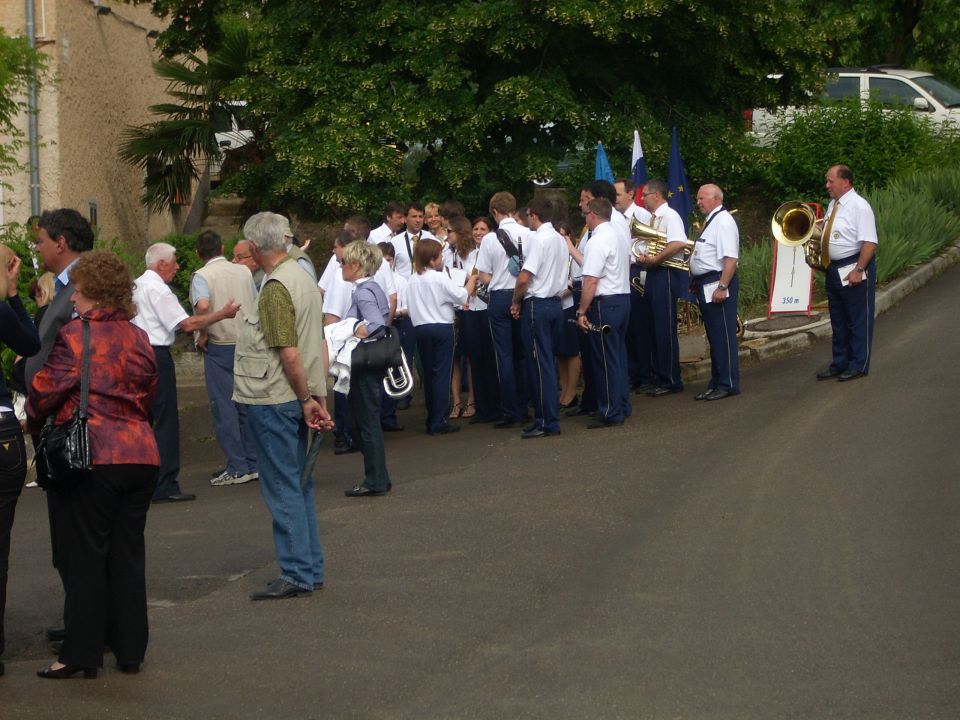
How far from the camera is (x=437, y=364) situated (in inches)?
510

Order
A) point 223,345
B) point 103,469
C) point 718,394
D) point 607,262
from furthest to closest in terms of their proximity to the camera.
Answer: point 718,394 < point 607,262 < point 223,345 < point 103,469

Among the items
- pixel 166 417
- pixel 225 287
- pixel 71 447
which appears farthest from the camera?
pixel 225 287

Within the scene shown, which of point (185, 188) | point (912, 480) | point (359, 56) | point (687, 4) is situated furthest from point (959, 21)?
point (912, 480)

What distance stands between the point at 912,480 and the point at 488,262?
15.2 feet

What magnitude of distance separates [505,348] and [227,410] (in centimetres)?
273

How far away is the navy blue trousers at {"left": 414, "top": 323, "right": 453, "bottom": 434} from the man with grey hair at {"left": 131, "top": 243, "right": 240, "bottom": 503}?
2643 mm

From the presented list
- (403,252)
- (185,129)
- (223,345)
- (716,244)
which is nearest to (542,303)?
(716,244)

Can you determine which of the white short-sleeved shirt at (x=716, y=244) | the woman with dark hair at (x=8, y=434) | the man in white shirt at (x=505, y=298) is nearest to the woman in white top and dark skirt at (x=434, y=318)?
the man in white shirt at (x=505, y=298)

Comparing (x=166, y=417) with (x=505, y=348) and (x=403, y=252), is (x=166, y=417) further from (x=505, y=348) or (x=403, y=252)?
(x=403, y=252)

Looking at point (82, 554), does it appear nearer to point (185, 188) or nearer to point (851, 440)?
point (851, 440)

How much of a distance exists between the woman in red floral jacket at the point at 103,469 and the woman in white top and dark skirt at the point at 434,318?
6556 millimetres

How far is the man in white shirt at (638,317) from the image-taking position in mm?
13648

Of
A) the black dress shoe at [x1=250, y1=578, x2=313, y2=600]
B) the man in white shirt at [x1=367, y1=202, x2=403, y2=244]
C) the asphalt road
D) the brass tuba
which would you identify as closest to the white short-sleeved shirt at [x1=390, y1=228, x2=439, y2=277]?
the man in white shirt at [x1=367, y1=202, x2=403, y2=244]

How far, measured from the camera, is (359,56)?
65.9 feet
